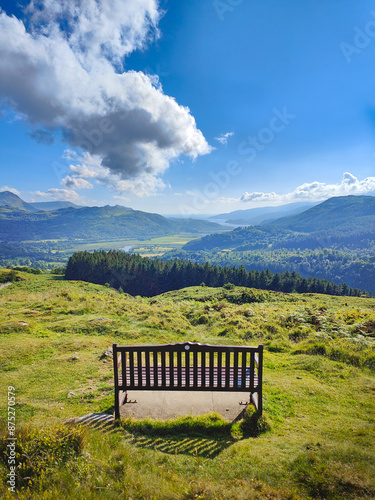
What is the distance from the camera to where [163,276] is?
101 meters

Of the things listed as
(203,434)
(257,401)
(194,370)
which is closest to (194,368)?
(194,370)

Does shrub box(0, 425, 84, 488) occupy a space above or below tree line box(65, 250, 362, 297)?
above

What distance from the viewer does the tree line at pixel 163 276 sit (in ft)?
287

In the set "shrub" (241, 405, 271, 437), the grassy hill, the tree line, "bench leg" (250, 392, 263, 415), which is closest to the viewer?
the grassy hill

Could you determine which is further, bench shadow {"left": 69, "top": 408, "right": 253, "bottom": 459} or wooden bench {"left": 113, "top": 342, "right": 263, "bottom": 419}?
wooden bench {"left": 113, "top": 342, "right": 263, "bottom": 419}

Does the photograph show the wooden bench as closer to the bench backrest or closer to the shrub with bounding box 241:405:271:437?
the bench backrest

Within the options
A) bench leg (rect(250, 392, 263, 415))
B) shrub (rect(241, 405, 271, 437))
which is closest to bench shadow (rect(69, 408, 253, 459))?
shrub (rect(241, 405, 271, 437))

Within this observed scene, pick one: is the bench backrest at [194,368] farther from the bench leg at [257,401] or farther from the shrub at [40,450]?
the shrub at [40,450]

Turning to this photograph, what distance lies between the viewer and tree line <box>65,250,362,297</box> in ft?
287

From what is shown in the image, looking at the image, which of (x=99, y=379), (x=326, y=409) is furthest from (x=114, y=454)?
(x=326, y=409)

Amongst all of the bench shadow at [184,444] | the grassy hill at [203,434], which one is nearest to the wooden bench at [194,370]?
the grassy hill at [203,434]

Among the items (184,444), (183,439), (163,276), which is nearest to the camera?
(184,444)

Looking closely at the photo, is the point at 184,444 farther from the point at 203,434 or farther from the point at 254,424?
the point at 254,424

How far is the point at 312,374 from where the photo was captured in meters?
8.45
